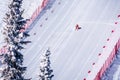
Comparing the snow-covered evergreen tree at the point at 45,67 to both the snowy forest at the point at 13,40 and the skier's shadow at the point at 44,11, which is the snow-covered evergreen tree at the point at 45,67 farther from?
the skier's shadow at the point at 44,11

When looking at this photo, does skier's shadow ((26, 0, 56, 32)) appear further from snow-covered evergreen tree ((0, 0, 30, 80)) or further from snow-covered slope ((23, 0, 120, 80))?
snow-covered evergreen tree ((0, 0, 30, 80))

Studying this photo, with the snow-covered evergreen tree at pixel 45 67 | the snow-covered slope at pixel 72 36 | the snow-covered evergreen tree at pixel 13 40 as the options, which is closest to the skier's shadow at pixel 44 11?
the snow-covered slope at pixel 72 36

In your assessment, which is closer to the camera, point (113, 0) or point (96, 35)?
point (96, 35)

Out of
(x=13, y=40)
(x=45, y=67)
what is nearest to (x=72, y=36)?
(x=45, y=67)

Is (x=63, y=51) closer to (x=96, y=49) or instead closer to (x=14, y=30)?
(x=96, y=49)

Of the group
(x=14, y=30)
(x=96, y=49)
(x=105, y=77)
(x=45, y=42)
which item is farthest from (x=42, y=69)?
(x=45, y=42)

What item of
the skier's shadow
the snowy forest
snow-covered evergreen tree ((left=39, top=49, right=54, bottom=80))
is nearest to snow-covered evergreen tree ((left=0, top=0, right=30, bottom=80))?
the snowy forest
